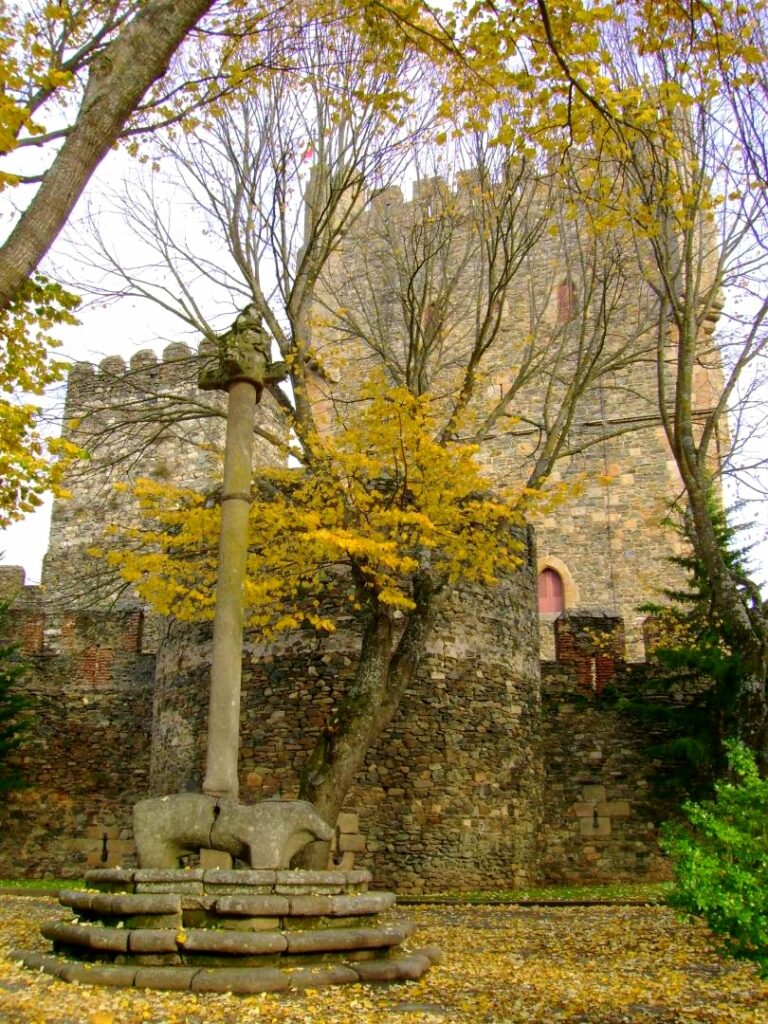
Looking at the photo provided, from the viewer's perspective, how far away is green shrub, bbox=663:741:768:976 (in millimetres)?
5828

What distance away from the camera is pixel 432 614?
10.6 m

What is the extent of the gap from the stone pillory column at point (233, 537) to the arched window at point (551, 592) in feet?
42.8

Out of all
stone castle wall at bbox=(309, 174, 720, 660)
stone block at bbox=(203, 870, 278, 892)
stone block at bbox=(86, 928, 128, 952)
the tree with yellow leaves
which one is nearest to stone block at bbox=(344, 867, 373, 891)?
stone block at bbox=(203, 870, 278, 892)

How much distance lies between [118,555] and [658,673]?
8.30m

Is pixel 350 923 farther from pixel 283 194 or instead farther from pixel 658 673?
pixel 658 673

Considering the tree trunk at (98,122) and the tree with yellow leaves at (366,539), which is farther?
the tree with yellow leaves at (366,539)

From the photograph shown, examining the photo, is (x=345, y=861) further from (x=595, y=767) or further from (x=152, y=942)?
(x=152, y=942)

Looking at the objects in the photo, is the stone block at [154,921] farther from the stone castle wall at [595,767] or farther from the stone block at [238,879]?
the stone castle wall at [595,767]

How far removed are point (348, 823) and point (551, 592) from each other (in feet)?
30.5

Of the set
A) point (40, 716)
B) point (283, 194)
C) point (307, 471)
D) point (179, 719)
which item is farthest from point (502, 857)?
point (283, 194)

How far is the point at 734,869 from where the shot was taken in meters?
6.08

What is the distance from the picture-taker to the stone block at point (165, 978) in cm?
536

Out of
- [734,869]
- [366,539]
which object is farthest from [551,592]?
[734,869]

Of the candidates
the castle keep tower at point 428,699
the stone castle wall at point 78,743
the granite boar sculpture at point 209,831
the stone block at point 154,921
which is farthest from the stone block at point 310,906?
the stone castle wall at point 78,743
